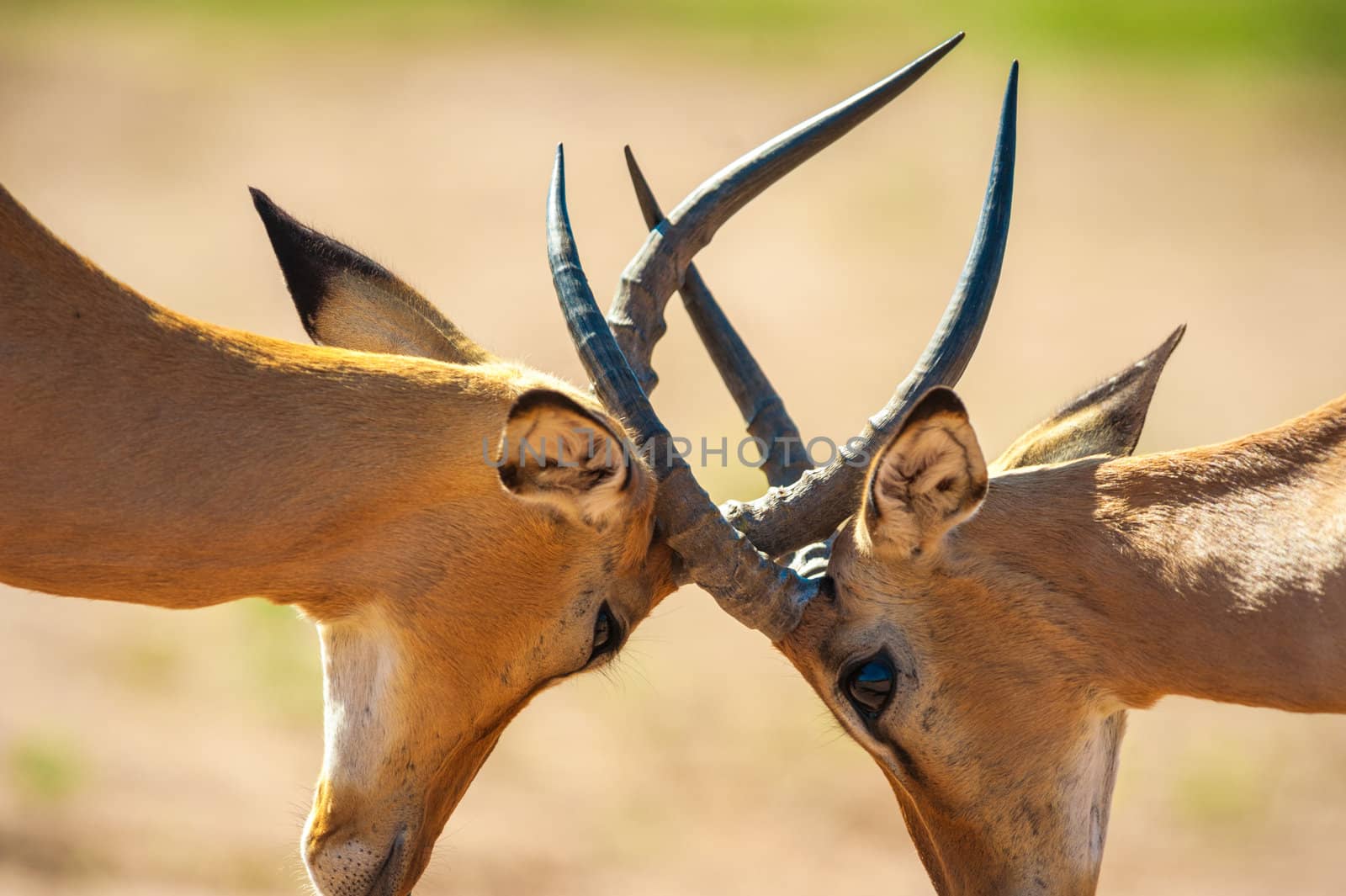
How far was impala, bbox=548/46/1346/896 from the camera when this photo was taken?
3.27m

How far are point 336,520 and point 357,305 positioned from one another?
898 mm

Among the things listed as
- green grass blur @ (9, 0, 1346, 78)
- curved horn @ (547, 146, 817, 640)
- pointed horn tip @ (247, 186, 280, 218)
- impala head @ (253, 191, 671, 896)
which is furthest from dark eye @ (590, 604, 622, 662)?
green grass blur @ (9, 0, 1346, 78)

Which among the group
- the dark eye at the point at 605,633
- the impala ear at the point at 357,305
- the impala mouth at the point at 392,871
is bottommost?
the impala mouth at the point at 392,871

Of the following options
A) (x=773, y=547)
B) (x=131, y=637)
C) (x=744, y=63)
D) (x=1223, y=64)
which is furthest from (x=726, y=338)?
(x=1223, y=64)

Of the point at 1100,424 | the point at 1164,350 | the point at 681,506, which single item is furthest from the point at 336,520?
the point at 1164,350

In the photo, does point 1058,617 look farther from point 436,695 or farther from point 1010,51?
point 1010,51

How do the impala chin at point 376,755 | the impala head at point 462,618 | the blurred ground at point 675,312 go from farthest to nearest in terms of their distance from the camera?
the blurred ground at point 675,312
the impala chin at point 376,755
the impala head at point 462,618

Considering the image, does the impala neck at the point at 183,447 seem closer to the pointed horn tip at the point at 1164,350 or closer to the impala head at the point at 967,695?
the impala head at the point at 967,695

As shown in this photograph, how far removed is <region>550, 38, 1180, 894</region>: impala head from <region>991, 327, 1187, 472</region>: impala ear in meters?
0.52

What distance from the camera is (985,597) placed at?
3.50 metres

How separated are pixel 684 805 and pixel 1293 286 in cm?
886

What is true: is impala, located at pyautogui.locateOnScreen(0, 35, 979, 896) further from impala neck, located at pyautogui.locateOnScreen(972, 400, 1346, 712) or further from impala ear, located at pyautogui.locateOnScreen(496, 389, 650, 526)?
impala neck, located at pyautogui.locateOnScreen(972, 400, 1346, 712)

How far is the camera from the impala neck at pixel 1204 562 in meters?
3.21

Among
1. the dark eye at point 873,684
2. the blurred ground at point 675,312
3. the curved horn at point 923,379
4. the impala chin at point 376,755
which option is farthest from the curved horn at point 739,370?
the impala chin at point 376,755
